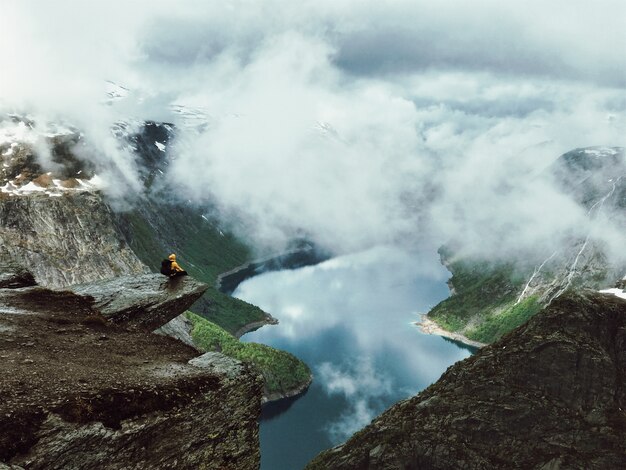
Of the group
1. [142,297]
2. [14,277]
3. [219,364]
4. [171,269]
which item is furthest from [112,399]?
[171,269]

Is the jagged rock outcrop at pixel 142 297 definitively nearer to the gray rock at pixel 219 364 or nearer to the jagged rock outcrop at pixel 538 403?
the gray rock at pixel 219 364

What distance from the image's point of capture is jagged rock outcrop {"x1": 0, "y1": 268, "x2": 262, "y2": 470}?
21500 mm

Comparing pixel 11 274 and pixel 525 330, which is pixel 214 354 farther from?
pixel 525 330

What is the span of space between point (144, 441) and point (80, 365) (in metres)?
6.54

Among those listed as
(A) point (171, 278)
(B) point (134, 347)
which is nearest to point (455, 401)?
(A) point (171, 278)

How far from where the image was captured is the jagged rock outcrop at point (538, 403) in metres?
71.5

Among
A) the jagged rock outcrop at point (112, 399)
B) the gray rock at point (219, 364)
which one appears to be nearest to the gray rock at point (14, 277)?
the jagged rock outcrop at point (112, 399)

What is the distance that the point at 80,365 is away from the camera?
26.9 meters

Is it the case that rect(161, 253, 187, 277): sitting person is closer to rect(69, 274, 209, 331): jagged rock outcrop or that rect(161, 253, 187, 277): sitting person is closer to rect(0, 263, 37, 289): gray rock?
rect(69, 274, 209, 331): jagged rock outcrop

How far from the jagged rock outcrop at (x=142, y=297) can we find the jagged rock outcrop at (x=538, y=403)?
59.8 m

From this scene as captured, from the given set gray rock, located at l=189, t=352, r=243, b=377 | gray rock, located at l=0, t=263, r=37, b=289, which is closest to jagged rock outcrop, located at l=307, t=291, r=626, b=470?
gray rock, located at l=189, t=352, r=243, b=377

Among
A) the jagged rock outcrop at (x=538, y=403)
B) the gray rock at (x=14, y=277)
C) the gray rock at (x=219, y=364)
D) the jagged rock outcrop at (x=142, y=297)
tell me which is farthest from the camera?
the jagged rock outcrop at (x=538, y=403)

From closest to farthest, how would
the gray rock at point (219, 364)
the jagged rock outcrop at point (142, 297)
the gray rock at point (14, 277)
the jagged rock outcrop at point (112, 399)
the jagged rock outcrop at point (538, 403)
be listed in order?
the jagged rock outcrop at point (112, 399)
the gray rock at point (219, 364)
the jagged rock outcrop at point (142, 297)
the gray rock at point (14, 277)
the jagged rock outcrop at point (538, 403)

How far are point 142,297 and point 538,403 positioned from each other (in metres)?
66.0
